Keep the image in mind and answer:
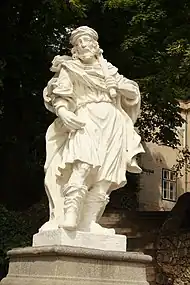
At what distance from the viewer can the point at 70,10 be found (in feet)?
35.0

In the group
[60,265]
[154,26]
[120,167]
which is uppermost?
[154,26]

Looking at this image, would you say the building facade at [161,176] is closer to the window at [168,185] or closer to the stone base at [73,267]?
the window at [168,185]

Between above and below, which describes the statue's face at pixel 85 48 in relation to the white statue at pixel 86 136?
above

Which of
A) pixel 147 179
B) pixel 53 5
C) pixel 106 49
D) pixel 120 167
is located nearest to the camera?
pixel 120 167

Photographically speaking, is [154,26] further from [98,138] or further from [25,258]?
[25,258]

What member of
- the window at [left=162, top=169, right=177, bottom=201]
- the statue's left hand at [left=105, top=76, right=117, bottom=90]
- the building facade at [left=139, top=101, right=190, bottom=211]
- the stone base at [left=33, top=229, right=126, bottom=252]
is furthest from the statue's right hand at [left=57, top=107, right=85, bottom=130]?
the window at [left=162, top=169, right=177, bottom=201]

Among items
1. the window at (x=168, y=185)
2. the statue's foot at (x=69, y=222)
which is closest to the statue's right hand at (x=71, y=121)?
the statue's foot at (x=69, y=222)

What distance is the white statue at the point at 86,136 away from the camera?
5498 millimetres

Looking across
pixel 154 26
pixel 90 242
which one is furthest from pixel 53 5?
pixel 90 242

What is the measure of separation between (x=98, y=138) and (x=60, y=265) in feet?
4.02

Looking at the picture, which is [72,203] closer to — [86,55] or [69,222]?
[69,222]

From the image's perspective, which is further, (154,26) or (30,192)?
(30,192)

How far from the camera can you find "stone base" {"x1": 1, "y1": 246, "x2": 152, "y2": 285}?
5027 mm

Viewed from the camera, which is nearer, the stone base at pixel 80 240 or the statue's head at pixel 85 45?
the stone base at pixel 80 240
